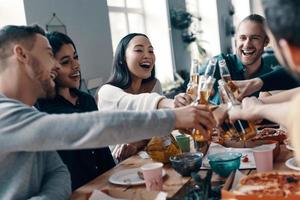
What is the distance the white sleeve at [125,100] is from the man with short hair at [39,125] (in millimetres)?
614

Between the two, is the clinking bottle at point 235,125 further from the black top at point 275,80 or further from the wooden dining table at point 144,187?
the black top at point 275,80

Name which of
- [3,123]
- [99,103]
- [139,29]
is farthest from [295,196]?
[139,29]

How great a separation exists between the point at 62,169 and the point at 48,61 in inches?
14.2

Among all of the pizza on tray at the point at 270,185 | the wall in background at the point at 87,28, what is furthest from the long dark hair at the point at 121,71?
the pizza on tray at the point at 270,185

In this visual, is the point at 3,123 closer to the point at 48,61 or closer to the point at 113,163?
the point at 48,61

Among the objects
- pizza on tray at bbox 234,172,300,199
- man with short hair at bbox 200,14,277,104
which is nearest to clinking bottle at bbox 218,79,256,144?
pizza on tray at bbox 234,172,300,199

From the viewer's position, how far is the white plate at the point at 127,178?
133cm

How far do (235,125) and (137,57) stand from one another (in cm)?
101

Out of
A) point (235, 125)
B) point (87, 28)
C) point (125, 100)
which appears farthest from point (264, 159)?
point (87, 28)

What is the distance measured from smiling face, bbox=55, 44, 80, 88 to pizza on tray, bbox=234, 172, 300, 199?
3.55 feet

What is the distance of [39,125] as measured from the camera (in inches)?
41.0

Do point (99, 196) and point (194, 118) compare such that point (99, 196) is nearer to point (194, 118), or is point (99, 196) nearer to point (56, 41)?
point (194, 118)

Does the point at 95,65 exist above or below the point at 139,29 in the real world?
below

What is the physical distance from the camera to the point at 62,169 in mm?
1347
